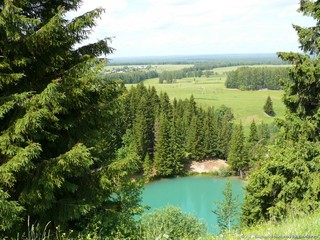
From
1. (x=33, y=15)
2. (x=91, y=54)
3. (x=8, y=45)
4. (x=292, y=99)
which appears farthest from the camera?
(x=292, y=99)

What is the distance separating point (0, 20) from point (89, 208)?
354 cm

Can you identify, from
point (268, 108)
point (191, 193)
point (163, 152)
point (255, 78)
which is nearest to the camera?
point (191, 193)

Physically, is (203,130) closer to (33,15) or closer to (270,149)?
(270,149)

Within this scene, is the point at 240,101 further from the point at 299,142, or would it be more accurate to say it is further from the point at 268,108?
the point at 299,142

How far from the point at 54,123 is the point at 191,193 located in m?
31.1

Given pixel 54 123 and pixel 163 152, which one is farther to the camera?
pixel 163 152

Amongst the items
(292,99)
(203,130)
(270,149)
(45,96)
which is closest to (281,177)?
(270,149)

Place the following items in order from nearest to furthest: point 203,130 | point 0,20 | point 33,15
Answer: point 0,20 → point 33,15 → point 203,130

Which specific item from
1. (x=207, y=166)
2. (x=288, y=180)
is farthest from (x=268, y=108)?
(x=288, y=180)

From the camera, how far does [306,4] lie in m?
9.84

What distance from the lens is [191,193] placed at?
116 feet

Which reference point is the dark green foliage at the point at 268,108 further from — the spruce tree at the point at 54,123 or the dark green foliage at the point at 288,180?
the spruce tree at the point at 54,123

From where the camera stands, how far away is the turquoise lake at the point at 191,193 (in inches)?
1202

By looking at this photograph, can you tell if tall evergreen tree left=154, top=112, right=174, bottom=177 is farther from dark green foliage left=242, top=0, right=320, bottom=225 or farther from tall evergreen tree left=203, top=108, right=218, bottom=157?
dark green foliage left=242, top=0, right=320, bottom=225
